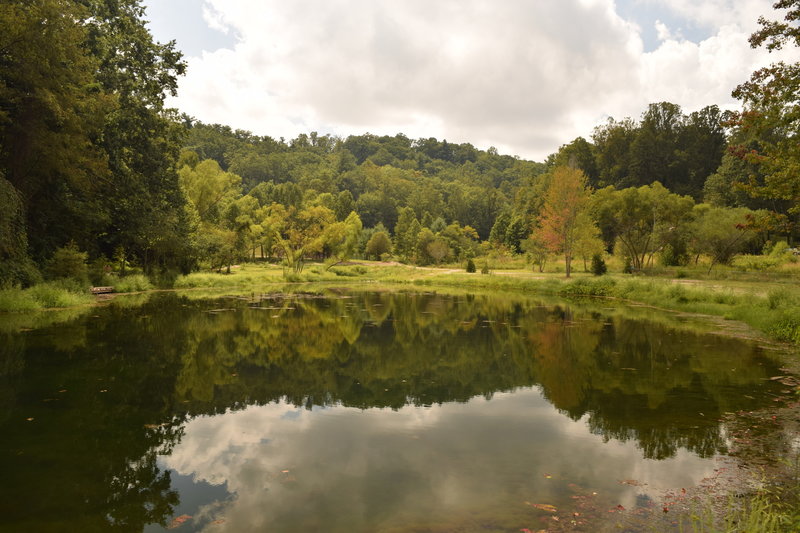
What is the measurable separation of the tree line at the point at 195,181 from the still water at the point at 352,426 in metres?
7.24

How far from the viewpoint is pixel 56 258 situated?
77.5 feet

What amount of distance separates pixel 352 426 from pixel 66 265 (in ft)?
74.3

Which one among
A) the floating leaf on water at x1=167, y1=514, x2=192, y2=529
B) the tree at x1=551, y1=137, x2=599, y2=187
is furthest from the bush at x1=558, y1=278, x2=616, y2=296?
the tree at x1=551, y1=137, x2=599, y2=187

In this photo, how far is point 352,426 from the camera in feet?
26.4

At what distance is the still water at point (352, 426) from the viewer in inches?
202

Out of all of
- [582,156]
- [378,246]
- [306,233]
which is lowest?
[378,246]

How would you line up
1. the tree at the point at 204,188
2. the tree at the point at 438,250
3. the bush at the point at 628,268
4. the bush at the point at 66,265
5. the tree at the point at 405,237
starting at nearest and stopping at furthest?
1. the bush at the point at 66,265
2. the bush at the point at 628,268
3. the tree at the point at 204,188
4. the tree at the point at 438,250
5. the tree at the point at 405,237

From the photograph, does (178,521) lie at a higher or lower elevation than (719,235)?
lower

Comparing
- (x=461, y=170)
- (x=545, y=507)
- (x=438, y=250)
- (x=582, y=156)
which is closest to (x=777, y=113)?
(x=545, y=507)

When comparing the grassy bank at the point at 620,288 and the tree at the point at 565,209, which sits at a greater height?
the tree at the point at 565,209

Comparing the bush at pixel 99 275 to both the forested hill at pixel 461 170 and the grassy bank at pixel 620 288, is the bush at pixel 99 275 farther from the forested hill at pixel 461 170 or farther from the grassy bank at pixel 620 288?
the forested hill at pixel 461 170

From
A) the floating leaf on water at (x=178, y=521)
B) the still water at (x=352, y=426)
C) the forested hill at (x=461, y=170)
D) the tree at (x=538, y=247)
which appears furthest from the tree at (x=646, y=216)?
the floating leaf on water at (x=178, y=521)

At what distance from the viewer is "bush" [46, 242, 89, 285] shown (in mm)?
23500

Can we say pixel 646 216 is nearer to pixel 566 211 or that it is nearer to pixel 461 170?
pixel 566 211
